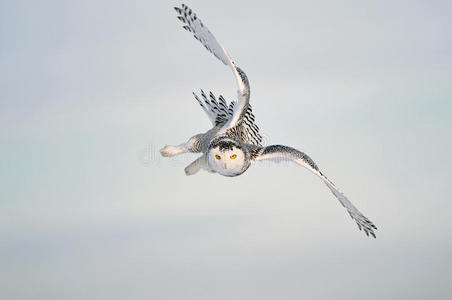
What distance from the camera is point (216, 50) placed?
11.3 m

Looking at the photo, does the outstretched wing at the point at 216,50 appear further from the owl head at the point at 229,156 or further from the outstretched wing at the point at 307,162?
the outstretched wing at the point at 307,162

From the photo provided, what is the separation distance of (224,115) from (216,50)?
1810 millimetres

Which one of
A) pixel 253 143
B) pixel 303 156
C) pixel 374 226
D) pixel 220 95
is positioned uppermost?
pixel 220 95

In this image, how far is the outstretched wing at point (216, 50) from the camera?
11.2 m

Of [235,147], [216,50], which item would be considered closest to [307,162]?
[235,147]

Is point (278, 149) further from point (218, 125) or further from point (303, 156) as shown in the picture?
point (218, 125)

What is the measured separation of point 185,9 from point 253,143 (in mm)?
2734

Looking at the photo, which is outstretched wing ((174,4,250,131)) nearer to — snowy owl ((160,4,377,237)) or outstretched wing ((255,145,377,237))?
snowy owl ((160,4,377,237))

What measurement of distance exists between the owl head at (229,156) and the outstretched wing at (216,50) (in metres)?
0.38

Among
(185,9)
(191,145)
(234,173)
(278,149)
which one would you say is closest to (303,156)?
(278,149)

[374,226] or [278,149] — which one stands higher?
[278,149]

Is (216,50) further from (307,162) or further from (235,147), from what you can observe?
(307,162)

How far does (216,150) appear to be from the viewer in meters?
11.4

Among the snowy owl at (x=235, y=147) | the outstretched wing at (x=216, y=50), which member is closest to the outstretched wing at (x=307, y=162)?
the snowy owl at (x=235, y=147)
